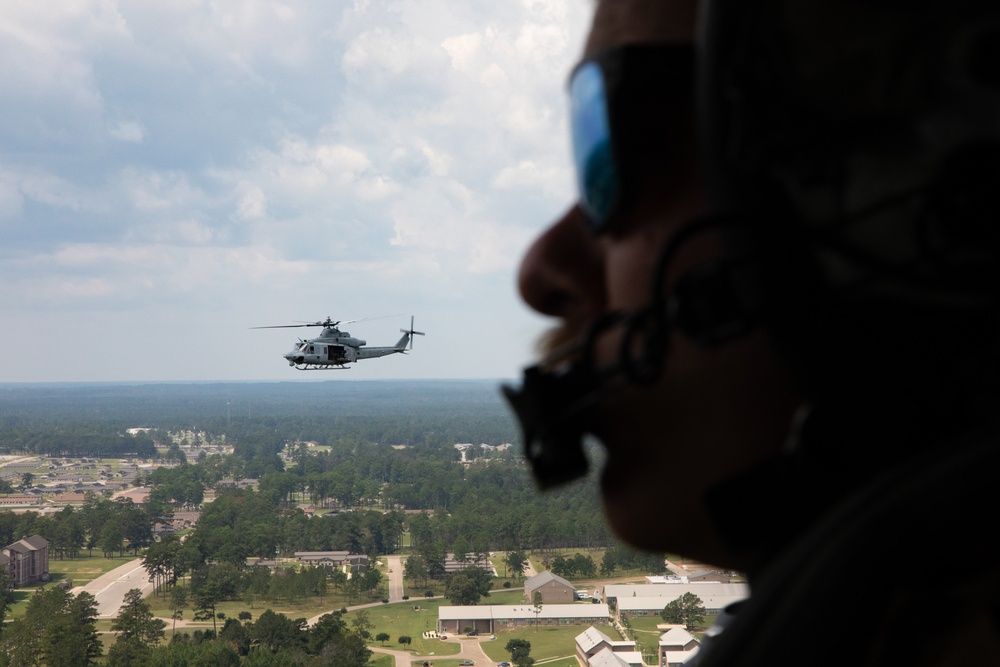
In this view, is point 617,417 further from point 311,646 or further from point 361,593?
point 361,593

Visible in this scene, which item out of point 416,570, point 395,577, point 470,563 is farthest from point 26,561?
point 470,563

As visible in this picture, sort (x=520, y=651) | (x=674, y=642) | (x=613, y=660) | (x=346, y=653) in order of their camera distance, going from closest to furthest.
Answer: (x=674, y=642), (x=613, y=660), (x=520, y=651), (x=346, y=653)

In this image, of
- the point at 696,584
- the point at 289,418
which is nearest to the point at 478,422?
the point at 696,584

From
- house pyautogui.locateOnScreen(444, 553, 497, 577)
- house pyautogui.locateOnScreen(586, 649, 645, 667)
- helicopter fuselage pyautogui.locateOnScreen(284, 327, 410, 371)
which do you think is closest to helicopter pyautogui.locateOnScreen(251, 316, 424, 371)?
helicopter fuselage pyautogui.locateOnScreen(284, 327, 410, 371)

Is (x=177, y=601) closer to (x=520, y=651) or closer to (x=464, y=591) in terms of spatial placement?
(x=464, y=591)

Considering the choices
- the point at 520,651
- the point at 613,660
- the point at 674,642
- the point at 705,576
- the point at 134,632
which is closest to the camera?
the point at 705,576
